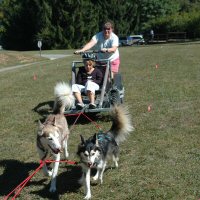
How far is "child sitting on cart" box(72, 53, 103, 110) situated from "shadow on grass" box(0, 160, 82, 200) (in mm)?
2383

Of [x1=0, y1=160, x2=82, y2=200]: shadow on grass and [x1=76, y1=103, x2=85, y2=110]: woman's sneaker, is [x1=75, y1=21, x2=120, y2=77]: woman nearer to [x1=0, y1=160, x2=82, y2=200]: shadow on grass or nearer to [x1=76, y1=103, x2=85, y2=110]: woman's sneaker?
[x1=76, y1=103, x2=85, y2=110]: woman's sneaker

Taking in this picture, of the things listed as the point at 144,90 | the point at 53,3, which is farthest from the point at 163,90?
the point at 53,3

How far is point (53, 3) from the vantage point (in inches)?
1809

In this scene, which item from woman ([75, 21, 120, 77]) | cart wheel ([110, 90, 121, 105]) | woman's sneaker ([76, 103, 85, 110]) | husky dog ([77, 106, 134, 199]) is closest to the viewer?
husky dog ([77, 106, 134, 199])

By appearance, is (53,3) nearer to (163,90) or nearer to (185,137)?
(163,90)

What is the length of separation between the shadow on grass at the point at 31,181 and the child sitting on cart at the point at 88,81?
238cm

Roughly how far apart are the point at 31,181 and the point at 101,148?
1.17 meters

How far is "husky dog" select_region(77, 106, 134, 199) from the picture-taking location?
14.9 feet

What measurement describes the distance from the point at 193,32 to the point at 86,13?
17770mm

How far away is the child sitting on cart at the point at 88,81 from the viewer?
26.5ft

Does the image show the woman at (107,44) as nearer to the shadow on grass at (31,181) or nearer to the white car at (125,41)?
the shadow on grass at (31,181)

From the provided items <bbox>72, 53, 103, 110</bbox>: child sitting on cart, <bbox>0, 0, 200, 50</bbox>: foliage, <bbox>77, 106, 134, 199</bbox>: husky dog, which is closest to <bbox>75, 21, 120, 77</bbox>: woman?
<bbox>72, 53, 103, 110</bbox>: child sitting on cart

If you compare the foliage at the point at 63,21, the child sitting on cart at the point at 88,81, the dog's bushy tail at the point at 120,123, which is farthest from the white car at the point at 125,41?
the dog's bushy tail at the point at 120,123

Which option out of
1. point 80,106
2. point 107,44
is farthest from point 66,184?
point 107,44
